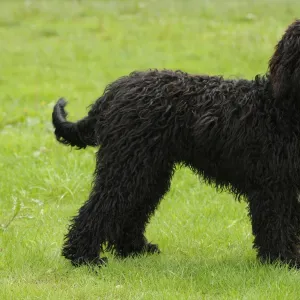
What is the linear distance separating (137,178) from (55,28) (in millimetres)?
13561

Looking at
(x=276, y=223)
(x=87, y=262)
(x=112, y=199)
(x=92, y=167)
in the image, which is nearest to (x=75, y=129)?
(x=112, y=199)

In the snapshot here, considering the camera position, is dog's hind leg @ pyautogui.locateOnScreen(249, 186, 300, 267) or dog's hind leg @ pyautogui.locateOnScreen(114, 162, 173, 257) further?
dog's hind leg @ pyautogui.locateOnScreen(114, 162, 173, 257)

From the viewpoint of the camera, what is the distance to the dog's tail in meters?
6.29

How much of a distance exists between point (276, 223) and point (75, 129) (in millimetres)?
1960

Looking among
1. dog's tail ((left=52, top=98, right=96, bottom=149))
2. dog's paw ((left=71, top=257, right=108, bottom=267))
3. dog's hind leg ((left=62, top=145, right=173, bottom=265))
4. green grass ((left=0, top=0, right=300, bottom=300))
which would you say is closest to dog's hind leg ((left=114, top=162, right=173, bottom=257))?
dog's hind leg ((left=62, top=145, right=173, bottom=265))

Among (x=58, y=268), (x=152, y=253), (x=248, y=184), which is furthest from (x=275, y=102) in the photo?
(x=58, y=268)

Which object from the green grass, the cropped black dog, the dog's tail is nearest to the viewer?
the green grass

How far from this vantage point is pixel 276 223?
5617 mm

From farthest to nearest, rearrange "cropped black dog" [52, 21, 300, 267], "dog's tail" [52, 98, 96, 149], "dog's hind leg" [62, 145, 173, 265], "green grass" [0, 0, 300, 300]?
"dog's tail" [52, 98, 96, 149] → "dog's hind leg" [62, 145, 173, 265] → "cropped black dog" [52, 21, 300, 267] → "green grass" [0, 0, 300, 300]

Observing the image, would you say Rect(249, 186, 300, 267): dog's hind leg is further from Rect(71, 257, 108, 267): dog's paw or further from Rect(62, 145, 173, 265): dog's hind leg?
Rect(71, 257, 108, 267): dog's paw

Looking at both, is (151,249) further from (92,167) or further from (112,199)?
(92,167)

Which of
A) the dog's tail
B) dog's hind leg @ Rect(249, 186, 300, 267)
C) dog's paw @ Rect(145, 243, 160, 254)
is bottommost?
dog's paw @ Rect(145, 243, 160, 254)

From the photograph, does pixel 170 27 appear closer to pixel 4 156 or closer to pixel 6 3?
pixel 6 3

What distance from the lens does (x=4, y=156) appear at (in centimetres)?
893
